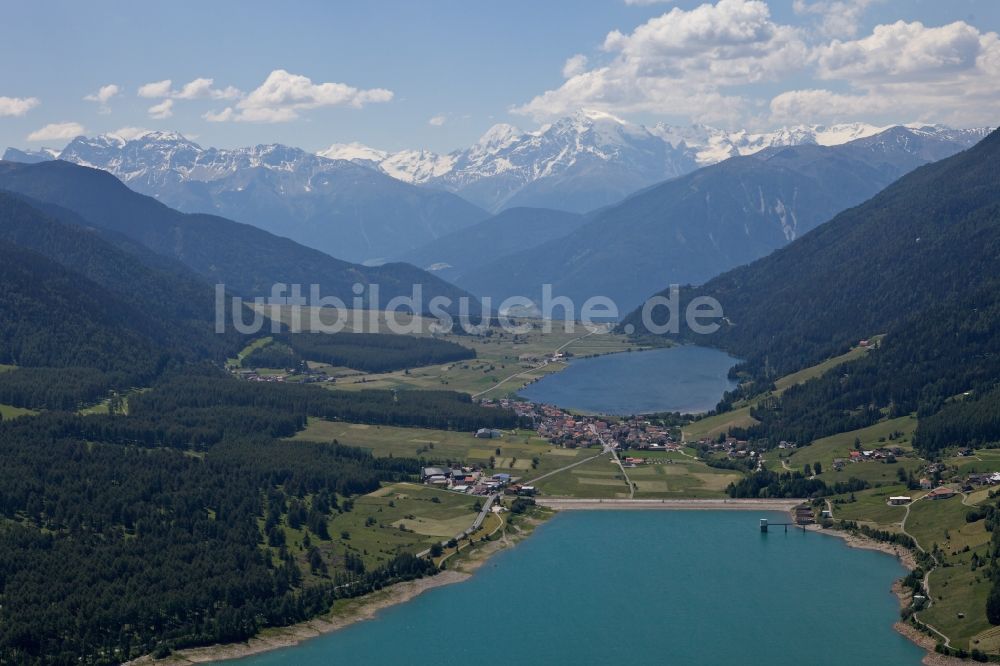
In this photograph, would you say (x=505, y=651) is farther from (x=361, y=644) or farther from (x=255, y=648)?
(x=255, y=648)

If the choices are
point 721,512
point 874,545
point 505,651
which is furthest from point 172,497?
point 874,545

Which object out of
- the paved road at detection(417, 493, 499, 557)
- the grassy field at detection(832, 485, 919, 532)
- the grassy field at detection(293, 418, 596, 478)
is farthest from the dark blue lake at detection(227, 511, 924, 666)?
the grassy field at detection(293, 418, 596, 478)

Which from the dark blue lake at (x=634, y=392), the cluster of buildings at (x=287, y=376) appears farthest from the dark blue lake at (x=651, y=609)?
the cluster of buildings at (x=287, y=376)

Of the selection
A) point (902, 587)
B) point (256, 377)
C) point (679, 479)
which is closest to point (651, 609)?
point (902, 587)

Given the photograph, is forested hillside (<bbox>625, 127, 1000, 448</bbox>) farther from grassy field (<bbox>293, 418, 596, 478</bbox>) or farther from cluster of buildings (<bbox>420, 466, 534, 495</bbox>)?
cluster of buildings (<bbox>420, 466, 534, 495</bbox>)

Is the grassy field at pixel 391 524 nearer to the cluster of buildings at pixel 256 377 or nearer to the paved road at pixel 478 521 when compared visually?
the paved road at pixel 478 521
